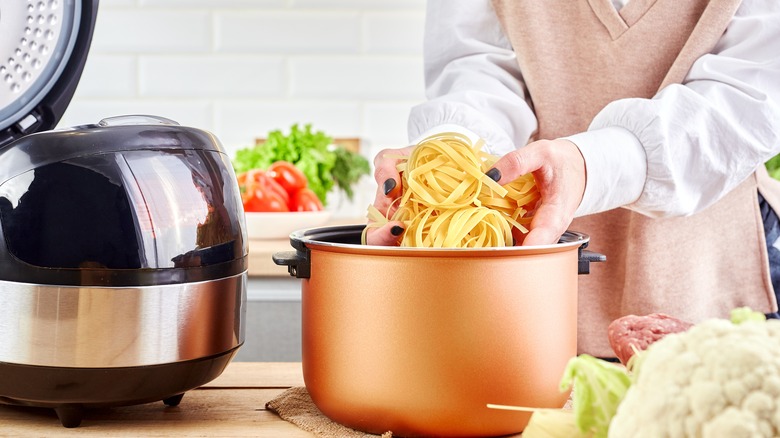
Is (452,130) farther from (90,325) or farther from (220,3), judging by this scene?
(220,3)

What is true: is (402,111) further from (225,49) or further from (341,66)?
(225,49)

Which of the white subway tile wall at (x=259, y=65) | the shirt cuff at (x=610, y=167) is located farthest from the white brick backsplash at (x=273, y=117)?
the shirt cuff at (x=610, y=167)

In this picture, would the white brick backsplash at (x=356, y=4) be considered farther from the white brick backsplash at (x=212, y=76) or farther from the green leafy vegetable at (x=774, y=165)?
the green leafy vegetable at (x=774, y=165)

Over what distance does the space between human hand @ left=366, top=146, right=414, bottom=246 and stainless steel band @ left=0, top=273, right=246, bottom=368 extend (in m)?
0.18

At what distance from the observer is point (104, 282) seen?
0.62 meters

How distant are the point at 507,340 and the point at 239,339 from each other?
0.27 meters

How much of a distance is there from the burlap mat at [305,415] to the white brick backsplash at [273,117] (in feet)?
6.15

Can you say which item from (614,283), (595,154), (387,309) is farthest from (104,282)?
(614,283)

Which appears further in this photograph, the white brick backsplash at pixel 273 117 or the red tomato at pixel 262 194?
the white brick backsplash at pixel 273 117

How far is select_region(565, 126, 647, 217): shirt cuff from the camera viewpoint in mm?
842

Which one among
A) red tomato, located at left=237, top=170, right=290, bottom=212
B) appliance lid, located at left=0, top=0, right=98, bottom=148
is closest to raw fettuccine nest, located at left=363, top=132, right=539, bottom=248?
appliance lid, located at left=0, top=0, right=98, bottom=148

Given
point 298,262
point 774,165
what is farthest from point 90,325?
point 774,165

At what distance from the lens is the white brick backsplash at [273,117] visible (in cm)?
256

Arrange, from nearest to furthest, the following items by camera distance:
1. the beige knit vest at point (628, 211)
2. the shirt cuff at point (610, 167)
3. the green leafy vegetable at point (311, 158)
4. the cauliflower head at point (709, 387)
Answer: the cauliflower head at point (709, 387) < the shirt cuff at point (610, 167) < the beige knit vest at point (628, 211) < the green leafy vegetable at point (311, 158)
